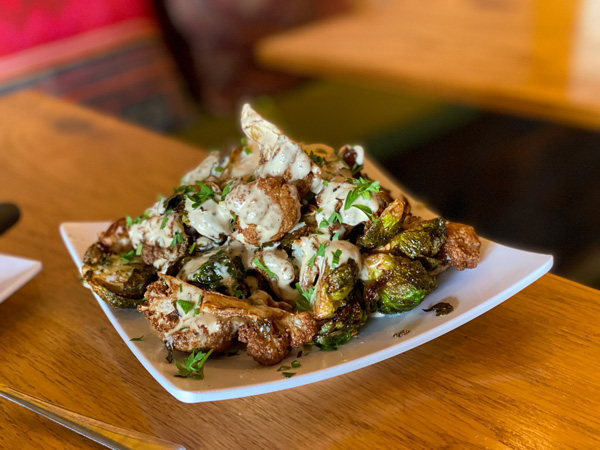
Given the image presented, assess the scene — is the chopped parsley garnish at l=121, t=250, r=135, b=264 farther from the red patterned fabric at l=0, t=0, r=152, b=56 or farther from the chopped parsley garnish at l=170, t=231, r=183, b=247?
the red patterned fabric at l=0, t=0, r=152, b=56

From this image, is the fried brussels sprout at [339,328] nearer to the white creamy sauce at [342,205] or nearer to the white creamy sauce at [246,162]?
the white creamy sauce at [342,205]

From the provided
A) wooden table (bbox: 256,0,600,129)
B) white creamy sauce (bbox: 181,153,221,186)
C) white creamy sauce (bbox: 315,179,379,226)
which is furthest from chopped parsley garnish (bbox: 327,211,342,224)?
wooden table (bbox: 256,0,600,129)

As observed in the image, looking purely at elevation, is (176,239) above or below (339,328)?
above

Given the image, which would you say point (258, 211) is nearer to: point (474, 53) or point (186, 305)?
point (186, 305)

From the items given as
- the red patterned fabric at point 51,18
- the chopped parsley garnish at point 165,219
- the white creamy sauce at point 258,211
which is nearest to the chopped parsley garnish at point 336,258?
the white creamy sauce at point 258,211

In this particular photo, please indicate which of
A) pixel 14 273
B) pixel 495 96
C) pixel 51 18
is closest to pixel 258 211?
pixel 14 273
